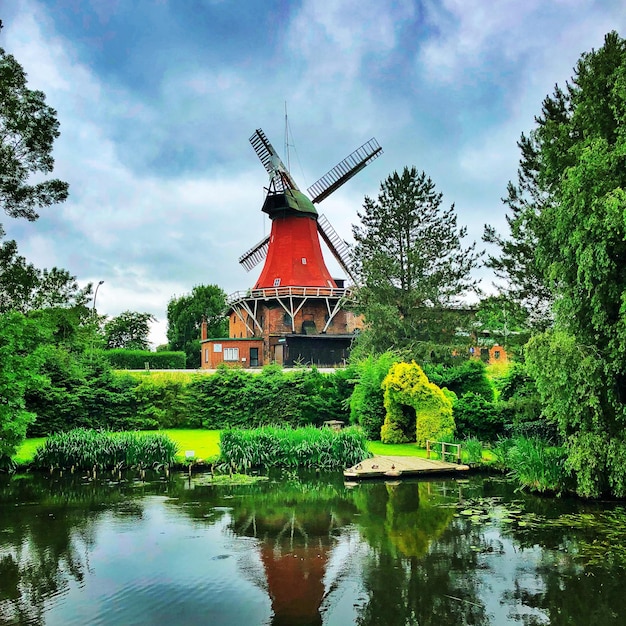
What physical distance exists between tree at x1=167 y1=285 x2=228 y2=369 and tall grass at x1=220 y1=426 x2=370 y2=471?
3810 centimetres

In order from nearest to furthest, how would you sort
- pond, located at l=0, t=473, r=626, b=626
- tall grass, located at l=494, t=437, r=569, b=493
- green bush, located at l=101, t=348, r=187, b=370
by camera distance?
pond, located at l=0, t=473, r=626, b=626 → tall grass, located at l=494, t=437, r=569, b=493 → green bush, located at l=101, t=348, r=187, b=370

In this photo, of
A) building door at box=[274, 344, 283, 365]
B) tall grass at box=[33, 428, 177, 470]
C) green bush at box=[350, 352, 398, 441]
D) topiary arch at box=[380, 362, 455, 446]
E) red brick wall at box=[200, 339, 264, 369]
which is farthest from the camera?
red brick wall at box=[200, 339, 264, 369]

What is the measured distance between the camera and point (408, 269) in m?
24.4

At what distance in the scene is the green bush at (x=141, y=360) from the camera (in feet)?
113

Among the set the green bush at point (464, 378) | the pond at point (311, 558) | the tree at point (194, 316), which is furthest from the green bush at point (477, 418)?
the tree at point (194, 316)

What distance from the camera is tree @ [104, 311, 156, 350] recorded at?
53.2 meters

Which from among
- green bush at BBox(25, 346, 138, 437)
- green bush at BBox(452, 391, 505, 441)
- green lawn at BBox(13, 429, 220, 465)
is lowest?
green lawn at BBox(13, 429, 220, 465)

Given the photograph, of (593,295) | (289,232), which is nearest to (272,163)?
(289,232)

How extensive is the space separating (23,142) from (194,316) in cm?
4209

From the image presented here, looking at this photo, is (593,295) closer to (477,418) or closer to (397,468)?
(397,468)

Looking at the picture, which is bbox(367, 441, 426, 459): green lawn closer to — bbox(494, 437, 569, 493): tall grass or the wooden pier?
the wooden pier

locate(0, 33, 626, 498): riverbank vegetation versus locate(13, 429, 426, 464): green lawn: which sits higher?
locate(0, 33, 626, 498): riverbank vegetation

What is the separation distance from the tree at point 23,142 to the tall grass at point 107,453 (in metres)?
6.07

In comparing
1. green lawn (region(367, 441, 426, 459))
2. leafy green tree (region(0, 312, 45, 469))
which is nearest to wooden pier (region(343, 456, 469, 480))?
green lawn (region(367, 441, 426, 459))
